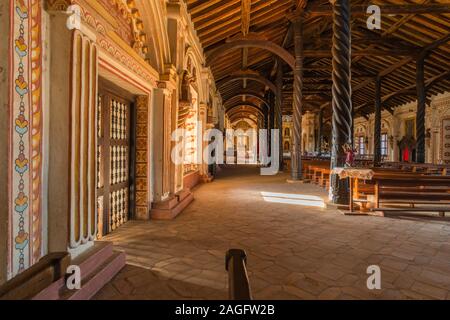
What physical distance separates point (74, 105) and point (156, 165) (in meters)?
2.97

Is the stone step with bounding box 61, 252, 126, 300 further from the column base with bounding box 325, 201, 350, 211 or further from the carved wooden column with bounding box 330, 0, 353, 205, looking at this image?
the carved wooden column with bounding box 330, 0, 353, 205

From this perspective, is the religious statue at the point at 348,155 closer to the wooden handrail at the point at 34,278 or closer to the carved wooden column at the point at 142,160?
the carved wooden column at the point at 142,160

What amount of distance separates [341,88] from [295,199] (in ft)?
9.28

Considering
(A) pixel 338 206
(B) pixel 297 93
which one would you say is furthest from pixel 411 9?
(A) pixel 338 206

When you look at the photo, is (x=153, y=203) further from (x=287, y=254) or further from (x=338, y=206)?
(x=338, y=206)

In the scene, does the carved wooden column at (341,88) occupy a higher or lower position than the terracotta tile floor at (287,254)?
higher

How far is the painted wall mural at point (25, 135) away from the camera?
1.95 metres

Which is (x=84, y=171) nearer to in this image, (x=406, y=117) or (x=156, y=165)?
(x=156, y=165)

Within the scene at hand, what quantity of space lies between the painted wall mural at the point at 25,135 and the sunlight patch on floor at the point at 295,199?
5422mm

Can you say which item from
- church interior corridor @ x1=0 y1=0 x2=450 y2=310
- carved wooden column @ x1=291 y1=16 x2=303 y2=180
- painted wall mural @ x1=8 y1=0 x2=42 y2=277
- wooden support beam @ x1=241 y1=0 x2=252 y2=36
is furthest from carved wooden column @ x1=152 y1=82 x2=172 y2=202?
carved wooden column @ x1=291 y1=16 x2=303 y2=180

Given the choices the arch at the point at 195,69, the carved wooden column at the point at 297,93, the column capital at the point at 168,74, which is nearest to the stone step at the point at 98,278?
the column capital at the point at 168,74

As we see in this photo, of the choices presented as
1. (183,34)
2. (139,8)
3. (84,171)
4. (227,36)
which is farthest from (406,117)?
(84,171)

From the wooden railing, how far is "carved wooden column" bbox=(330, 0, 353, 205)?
5.24 meters
